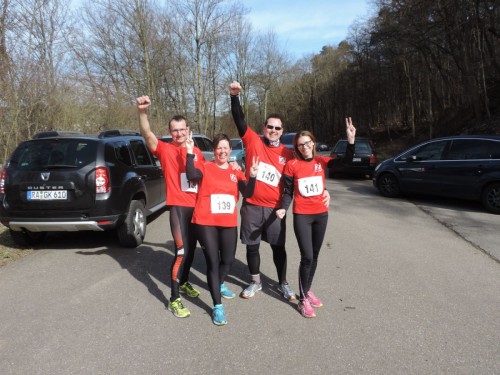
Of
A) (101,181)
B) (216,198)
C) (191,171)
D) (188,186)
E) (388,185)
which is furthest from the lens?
(388,185)

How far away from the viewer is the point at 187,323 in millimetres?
3338

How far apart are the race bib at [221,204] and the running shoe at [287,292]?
3.63 ft

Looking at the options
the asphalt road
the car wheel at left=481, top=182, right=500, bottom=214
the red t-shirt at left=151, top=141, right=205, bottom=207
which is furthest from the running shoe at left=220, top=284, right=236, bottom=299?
the car wheel at left=481, top=182, right=500, bottom=214

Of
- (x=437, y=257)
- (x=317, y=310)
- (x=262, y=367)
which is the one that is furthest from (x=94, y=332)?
(x=437, y=257)

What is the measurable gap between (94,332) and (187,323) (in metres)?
0.82

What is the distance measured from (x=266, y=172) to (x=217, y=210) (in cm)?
66

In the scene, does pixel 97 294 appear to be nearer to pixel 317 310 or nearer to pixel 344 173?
pixel 317 310

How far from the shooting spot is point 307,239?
3.44 m

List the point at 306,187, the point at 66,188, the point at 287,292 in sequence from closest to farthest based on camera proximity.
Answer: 1. the point at 306,187
2. the point at 287,292
3. the point at 66,188

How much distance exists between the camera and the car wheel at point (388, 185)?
32.8 feet

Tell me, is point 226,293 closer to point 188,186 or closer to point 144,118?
point 188,186

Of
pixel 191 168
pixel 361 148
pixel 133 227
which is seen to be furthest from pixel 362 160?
pixel 191 168

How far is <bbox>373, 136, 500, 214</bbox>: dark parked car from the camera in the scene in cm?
784

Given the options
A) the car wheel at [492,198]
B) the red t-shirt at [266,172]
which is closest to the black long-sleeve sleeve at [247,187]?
the red t-shirt at [266,172]
